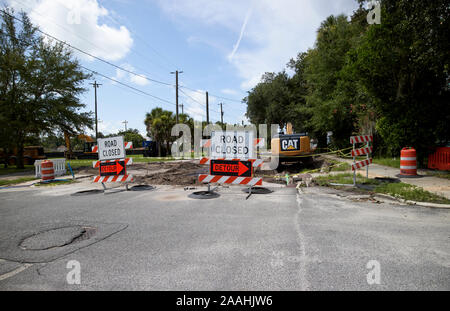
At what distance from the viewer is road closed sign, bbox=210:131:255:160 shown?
26.6 feet

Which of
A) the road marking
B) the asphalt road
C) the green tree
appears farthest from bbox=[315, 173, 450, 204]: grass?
the green tree

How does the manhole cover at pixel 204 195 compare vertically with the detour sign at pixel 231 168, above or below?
below

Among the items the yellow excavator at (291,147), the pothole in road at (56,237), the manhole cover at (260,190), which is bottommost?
the pothole in road at (56,237)

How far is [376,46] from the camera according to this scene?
12102 millimetres

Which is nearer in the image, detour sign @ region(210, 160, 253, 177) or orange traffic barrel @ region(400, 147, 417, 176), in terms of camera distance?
detour sign @ region(210, 160, 253, 177)

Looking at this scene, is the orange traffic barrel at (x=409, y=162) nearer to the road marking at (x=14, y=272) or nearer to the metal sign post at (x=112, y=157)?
the metal sign post at (x=112, y=157)

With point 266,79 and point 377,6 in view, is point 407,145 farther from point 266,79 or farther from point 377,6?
point 266,79

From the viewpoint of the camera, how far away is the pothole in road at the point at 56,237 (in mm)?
3965

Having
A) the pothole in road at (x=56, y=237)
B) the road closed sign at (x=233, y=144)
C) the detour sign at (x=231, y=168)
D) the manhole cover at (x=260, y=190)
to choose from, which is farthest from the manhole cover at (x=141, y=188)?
the pothole in road at (x=56, y=237)

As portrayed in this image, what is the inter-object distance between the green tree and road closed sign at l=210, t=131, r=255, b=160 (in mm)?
18991

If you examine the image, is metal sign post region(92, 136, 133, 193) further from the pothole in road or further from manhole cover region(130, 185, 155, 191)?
the pothole in road

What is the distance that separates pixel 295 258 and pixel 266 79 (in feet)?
133

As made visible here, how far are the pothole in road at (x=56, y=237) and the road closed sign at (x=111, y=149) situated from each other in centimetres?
507

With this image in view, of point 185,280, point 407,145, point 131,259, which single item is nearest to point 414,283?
point 185,280
